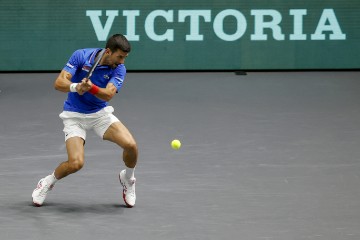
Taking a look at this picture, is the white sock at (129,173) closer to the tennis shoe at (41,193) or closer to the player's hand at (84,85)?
the tennis shoe at (41,193)

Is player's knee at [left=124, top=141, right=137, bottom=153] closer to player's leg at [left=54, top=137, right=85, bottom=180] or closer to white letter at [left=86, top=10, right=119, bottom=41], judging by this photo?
player's leg at [left=54, top=137, right=85, bottom=180]

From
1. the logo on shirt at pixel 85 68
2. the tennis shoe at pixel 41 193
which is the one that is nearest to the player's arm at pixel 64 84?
the logo on shirt at pixel 85 68

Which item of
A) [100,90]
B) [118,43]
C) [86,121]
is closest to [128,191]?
[86,121]

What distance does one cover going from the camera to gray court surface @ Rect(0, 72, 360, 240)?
8789 millimetres

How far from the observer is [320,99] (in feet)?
53.4

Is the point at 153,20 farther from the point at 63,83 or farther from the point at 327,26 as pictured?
the point at 63,83

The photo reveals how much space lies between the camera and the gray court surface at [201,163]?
879cm

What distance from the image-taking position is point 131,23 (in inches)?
734

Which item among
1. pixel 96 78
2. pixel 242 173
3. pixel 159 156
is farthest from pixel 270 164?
pixel 96 78

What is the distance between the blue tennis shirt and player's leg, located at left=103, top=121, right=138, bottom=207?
27cm

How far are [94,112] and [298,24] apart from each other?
10003mm

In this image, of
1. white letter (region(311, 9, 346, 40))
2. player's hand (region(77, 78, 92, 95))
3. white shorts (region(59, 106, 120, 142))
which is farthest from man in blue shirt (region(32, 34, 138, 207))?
white letter (region(311, 9, 346, 40))

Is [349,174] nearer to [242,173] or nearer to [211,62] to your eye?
[242,173]

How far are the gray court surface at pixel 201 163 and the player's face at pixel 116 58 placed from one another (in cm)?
136
